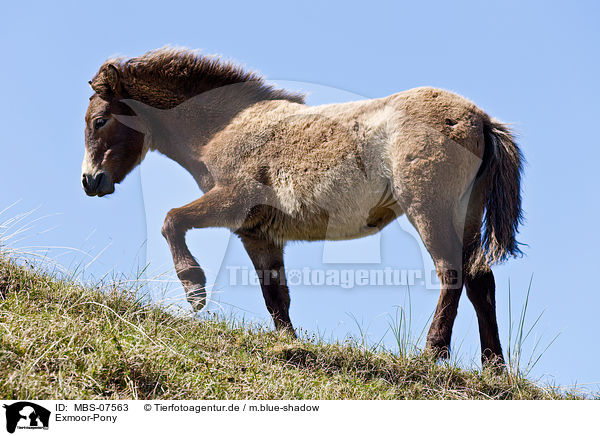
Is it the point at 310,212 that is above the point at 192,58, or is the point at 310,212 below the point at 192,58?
below

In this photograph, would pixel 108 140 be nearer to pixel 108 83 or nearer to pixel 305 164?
pixel 108 83

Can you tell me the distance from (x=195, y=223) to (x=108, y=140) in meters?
1.42

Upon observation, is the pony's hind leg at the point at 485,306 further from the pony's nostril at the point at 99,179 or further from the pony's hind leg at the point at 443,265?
the pony's nostril at the point at 99,179

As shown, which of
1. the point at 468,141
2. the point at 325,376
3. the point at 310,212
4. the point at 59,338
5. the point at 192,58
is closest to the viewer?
the point at 59,338

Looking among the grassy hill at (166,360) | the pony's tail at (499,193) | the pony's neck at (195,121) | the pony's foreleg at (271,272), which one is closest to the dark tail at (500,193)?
the pony's tail at (499,193)

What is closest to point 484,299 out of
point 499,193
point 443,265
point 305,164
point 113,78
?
point 443,265

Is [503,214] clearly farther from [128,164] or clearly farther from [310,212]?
[128,164]

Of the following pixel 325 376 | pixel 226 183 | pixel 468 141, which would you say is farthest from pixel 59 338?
pixel 468 141

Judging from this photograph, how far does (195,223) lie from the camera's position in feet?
16.6

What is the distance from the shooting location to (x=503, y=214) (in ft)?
15.6

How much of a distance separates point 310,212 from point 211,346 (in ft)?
5.17

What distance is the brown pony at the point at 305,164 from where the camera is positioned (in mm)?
4676
